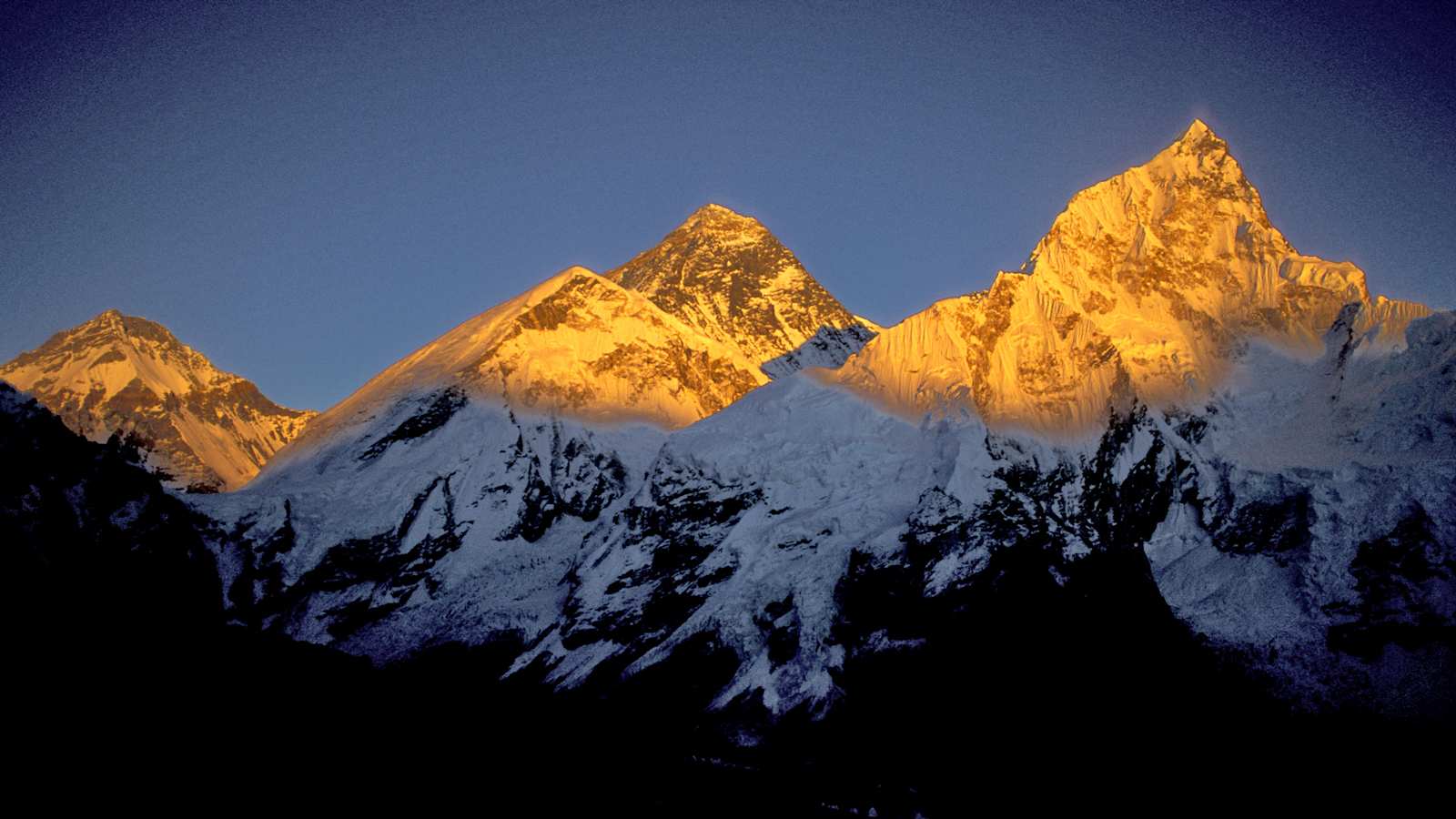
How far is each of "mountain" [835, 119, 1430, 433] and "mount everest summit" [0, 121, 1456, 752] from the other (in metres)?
0.40

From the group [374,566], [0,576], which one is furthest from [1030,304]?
[0,576]

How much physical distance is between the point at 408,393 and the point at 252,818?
123844mm

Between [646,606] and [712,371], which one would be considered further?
[712,371]

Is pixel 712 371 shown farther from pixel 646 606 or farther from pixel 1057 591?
pixel 1057 591

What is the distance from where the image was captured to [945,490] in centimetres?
10812

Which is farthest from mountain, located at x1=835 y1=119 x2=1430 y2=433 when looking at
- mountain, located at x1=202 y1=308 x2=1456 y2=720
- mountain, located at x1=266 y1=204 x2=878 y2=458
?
mountain, located at x1=266 y1=204 x2=878 y2=458

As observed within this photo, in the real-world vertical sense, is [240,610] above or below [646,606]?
above

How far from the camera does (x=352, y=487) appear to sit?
137 m

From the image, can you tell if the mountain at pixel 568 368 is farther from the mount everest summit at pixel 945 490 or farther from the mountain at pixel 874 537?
the mountain at pixel 874 537

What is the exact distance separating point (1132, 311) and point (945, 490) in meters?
40.6

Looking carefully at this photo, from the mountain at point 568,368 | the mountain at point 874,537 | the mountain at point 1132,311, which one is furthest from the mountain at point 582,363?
the mountain at point 1132,311

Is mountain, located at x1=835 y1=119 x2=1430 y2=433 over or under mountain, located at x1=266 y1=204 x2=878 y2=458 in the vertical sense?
under

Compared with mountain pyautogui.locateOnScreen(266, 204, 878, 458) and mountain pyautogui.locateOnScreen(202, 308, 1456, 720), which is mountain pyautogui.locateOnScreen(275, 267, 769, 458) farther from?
mountain pyautogui.locateOnScreen(202, 308, 1456, 720)

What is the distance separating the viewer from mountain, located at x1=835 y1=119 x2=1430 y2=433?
394 ft
